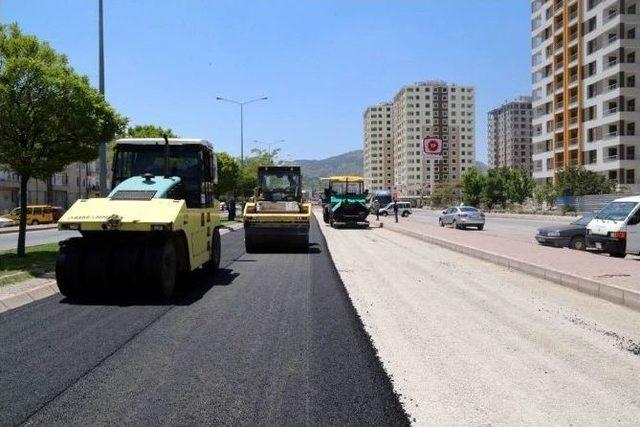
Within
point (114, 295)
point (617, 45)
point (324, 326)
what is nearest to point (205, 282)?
point (114, 295)

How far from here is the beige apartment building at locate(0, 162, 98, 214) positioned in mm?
66925

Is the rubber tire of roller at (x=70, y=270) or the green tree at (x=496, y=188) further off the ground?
the green tree at (x=496, y=188)

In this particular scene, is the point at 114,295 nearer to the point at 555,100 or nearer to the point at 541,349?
the point at 541,349

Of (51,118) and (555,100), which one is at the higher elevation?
(555,100)

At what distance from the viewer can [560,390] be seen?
5.05 m

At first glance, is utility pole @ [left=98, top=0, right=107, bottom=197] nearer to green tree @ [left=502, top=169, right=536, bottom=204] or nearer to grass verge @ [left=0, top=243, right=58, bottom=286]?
grass verge @ [left=0, top=243, right=58, bottom=286]

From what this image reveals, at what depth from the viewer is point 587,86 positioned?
226 feet

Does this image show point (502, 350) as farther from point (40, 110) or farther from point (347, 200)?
point (347, 200)

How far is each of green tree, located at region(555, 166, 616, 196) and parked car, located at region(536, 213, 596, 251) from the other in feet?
138

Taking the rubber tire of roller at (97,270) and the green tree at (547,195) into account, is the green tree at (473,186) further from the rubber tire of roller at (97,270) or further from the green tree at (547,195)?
the rubber tire of roller at (97,270)

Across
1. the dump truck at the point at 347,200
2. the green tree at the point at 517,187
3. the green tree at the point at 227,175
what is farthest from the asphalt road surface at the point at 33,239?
the green tree at the point at 517,187

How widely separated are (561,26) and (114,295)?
78762mm

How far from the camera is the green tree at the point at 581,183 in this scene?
5784 cm

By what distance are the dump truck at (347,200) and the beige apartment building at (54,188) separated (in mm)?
35038
